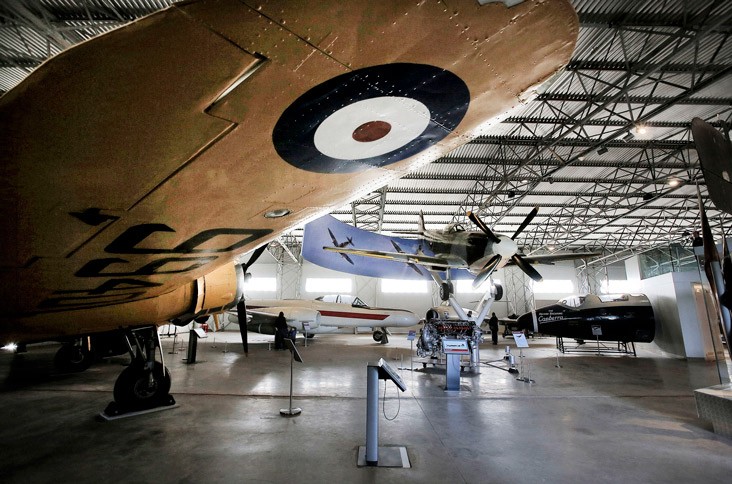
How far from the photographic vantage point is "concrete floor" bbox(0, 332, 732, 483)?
11.6 ft

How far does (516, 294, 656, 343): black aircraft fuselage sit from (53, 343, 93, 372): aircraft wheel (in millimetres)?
17170

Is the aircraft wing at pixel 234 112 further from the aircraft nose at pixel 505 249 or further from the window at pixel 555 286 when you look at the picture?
the window at pixel 555 286

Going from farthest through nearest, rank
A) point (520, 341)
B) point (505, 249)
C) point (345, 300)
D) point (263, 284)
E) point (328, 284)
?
point (263, 284) < point (328, 284) < point (345, 300) < point (505, 249) < point (520, 341)

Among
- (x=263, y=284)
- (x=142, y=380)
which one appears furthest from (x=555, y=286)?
(x=142, y=380)

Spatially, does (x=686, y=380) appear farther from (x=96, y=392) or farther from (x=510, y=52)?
(x=96, y=392)

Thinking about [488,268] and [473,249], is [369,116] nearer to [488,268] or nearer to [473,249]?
[488,268]

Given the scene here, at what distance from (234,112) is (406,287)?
3043cm

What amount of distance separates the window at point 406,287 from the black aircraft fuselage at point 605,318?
16.3m

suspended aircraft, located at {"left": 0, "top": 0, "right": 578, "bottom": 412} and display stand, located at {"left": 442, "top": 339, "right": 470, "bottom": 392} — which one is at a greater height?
suspended aircraft, located at {"left": 0, "top": 0, "right": 578, "bottom": 412}

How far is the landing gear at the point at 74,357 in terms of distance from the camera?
29.7 feet

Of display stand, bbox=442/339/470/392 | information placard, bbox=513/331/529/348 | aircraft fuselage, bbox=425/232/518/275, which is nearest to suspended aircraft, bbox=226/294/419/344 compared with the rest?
aircraft fuselage, bbox=425/232/518/275

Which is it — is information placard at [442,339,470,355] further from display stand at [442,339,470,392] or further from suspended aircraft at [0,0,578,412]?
suspended aircraft at [0,0,578,412]

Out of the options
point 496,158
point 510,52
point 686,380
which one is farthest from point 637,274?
point 510,52

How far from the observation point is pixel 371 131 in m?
1.77
